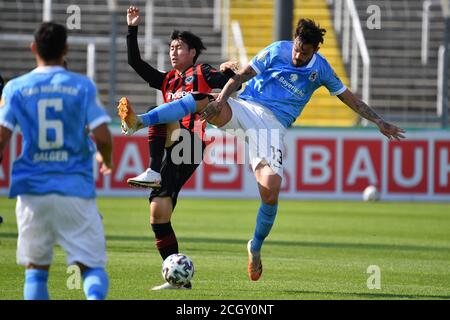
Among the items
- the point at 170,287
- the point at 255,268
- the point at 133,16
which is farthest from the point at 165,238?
the point at 133,16

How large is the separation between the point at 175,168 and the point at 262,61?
50.3 inches

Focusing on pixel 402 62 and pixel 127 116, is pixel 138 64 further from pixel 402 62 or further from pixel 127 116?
pixel 402 62

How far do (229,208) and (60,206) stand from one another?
13380 millimetres

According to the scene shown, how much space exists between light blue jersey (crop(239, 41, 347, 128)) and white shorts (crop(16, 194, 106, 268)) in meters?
3.54

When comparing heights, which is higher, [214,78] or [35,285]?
[214,78]

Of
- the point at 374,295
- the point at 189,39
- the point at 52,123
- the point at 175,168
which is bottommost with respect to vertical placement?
the point at 374,295

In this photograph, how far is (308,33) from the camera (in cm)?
927

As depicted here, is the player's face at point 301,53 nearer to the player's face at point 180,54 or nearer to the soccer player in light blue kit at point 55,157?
the player's face at point 180,54

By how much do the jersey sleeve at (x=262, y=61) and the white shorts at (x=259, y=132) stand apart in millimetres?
365

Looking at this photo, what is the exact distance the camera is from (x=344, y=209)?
65.4 ft

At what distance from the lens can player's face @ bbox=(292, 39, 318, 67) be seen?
372 inches

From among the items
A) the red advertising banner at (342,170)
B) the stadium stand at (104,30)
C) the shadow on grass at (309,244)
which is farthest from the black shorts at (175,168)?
the stadium stand at (104,30)
